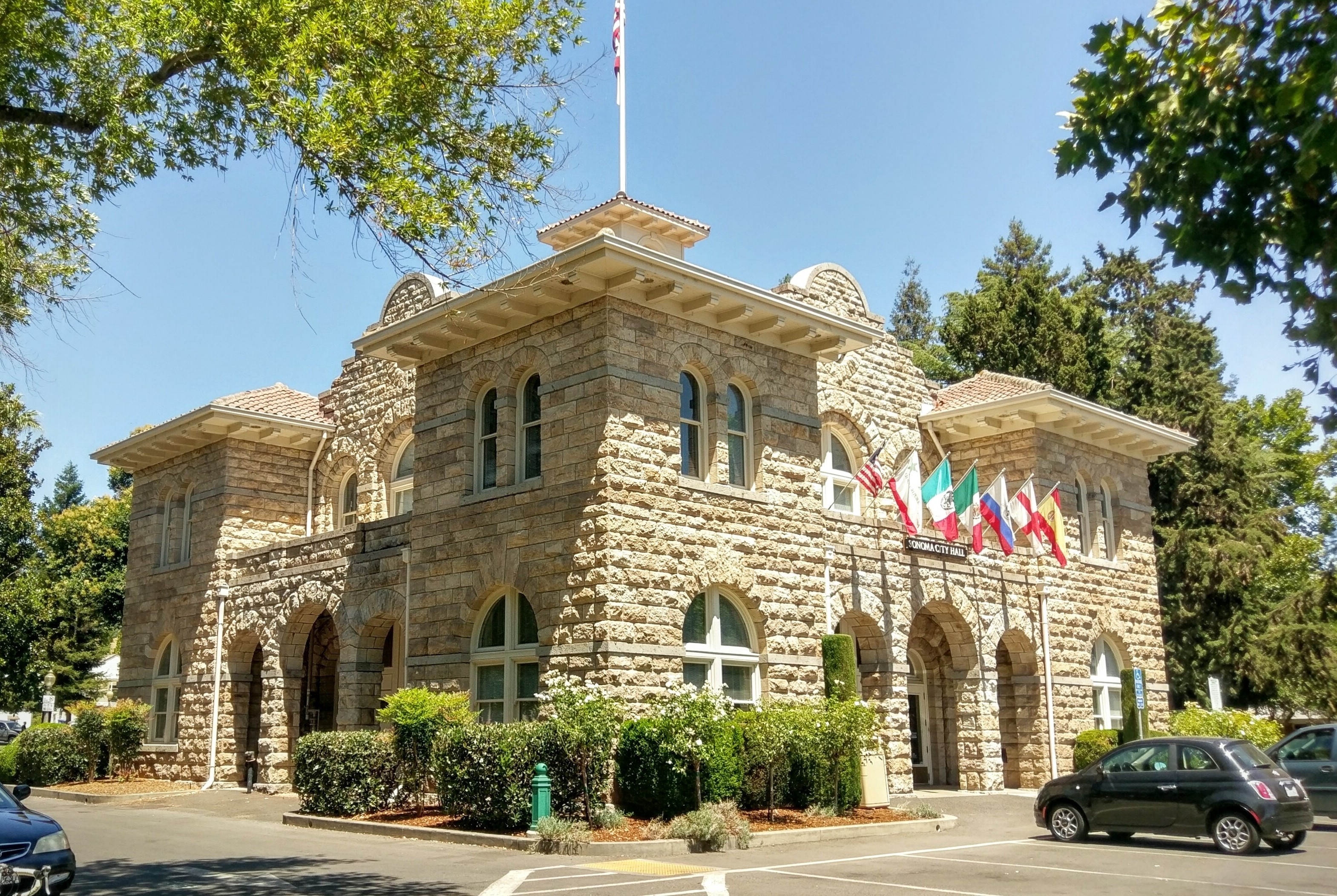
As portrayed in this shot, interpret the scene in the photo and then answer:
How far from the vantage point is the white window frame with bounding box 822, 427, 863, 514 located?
79.4 feet

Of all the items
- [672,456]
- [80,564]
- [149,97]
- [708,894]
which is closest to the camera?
[708,894]

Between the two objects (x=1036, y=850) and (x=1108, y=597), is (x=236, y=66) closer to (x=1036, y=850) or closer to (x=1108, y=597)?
(x=1036, y=850)

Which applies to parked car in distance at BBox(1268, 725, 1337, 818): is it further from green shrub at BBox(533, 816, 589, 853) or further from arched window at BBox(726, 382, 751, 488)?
green shrub at BBox(533, 816, 589, 853)

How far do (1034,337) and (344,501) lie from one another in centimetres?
2243

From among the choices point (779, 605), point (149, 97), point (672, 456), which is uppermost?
point (149, 97)

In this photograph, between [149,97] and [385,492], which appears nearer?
[149,97]

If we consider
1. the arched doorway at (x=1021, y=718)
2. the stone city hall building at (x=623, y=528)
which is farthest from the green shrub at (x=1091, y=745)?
the arched doorway at (x=1021, y=718)

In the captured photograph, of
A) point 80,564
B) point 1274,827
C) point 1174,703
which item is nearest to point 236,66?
point 1274,827

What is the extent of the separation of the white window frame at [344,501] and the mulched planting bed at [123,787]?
6200 mm

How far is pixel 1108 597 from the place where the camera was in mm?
26703

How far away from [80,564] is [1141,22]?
46447 millimetres

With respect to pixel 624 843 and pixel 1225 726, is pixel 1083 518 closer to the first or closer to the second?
pixel 1225 726

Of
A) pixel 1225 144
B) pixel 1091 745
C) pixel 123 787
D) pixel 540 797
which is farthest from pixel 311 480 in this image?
pixel 1225 144

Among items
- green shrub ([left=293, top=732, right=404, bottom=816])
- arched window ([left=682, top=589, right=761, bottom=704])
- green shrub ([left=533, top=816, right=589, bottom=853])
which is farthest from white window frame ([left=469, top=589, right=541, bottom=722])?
green shrub ([left=533, top=816, right=589, bottom=853])
